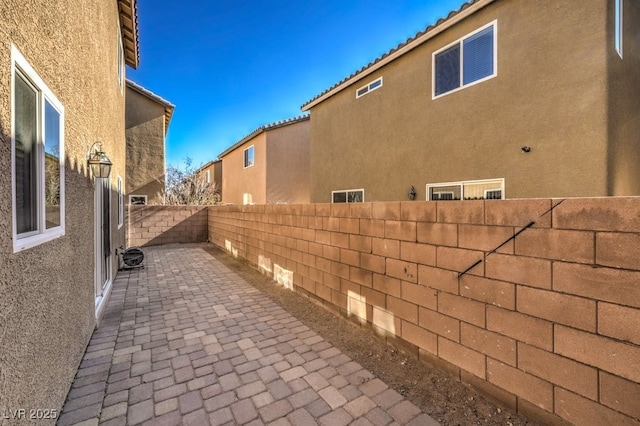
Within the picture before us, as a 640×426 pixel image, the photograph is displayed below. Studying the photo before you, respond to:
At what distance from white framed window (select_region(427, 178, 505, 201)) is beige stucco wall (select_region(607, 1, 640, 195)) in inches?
66.4

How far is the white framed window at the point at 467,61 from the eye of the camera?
20.0 ft

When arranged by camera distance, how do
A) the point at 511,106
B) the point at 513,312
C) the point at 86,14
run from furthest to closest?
1. the point at 511,106
2. the point at 86,14
3. the point at 513,312

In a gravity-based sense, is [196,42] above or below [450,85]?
above

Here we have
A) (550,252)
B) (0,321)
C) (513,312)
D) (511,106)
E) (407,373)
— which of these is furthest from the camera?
(511,106)

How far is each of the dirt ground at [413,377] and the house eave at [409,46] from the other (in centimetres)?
698

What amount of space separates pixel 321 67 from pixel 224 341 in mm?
16592

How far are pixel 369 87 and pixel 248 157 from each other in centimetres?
1035

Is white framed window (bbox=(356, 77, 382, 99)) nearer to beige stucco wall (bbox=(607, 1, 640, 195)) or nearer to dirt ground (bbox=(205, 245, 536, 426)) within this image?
beige stucco wall (bbox=(607, 1, 640, 195))

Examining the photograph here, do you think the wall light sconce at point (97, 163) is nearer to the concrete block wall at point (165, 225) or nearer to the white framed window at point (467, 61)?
the white framed window at point (467, 61)

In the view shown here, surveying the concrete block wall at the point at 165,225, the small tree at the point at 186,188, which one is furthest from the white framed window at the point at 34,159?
the small tree at the point at 186,188

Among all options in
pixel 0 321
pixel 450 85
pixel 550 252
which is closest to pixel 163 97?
pixel 450 85

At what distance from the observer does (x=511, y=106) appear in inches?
225

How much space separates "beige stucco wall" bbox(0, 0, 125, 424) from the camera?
153 cm

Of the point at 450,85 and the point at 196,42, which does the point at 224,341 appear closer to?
the point at 450,85
